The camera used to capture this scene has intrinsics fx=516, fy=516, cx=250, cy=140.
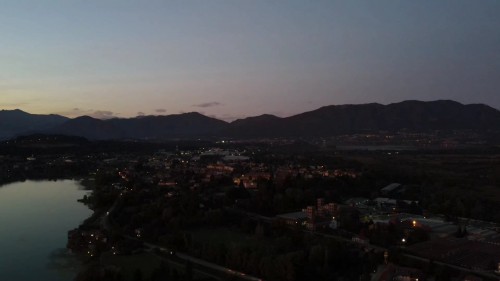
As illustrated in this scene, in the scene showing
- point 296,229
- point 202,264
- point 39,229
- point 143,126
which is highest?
point 143,126

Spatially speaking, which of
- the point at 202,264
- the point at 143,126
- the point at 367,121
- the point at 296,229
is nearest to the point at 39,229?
the point at 202,264

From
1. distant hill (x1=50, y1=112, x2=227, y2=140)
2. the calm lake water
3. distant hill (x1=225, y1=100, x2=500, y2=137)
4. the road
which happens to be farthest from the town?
distant hill (x1=50, y1=112, x2=227, y2=140)

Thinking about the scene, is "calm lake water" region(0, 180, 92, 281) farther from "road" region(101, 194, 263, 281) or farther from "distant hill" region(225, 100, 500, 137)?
"distant hill" region(225, 100, 500, 137)

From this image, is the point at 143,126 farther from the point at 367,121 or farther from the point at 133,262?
the point at 133,262

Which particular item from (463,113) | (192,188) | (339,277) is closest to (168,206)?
(192,188)

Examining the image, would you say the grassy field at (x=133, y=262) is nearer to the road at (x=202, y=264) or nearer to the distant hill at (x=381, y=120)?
the road at (x=202, y=264)

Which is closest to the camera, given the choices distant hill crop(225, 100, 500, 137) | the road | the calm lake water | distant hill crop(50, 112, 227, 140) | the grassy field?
the road
